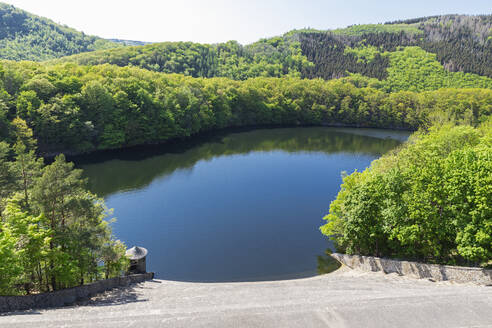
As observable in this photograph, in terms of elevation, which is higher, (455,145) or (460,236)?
(455,145)

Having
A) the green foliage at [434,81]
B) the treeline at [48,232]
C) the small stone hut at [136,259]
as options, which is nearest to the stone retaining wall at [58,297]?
the treeline at [48,232]

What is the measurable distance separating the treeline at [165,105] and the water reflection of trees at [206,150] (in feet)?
17.1

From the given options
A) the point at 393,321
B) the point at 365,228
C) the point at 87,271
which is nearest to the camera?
the point at 393,321

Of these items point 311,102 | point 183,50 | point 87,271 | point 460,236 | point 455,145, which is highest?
point 183,50

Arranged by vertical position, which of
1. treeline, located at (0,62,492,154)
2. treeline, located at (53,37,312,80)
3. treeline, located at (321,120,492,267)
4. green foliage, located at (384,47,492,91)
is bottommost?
treeline, located at (321,120,492,267)

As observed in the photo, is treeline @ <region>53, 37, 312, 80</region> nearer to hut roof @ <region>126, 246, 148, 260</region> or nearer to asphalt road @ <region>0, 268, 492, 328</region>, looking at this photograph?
hut roof @ <region>126, 246, 148, 260</region>

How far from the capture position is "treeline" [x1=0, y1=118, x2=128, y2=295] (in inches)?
689

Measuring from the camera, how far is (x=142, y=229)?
1521 inches

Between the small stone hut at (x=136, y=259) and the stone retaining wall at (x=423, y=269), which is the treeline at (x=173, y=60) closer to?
the small stone hut at (x=136, y=259)

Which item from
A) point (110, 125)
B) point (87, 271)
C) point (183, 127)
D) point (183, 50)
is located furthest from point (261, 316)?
point (183, 50)

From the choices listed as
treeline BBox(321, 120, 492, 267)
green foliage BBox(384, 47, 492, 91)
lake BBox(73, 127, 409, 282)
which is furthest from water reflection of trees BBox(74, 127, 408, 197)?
green foliage BBox(384, 47, 492, 91)

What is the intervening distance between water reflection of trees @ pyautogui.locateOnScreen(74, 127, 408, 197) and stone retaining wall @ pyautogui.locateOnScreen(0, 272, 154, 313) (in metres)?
29.8

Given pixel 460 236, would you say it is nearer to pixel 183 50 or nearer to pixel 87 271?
pixel 87 271

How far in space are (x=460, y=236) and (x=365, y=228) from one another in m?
7.33
